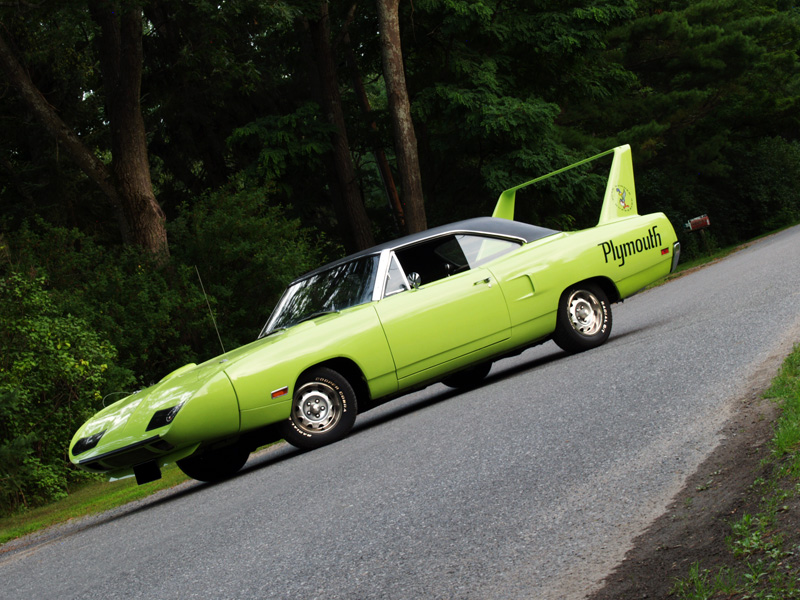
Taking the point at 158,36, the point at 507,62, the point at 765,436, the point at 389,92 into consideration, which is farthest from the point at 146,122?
the point at 765,436

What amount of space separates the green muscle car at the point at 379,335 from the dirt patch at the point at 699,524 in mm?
3792

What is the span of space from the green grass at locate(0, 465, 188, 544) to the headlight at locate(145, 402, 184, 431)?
2.10m

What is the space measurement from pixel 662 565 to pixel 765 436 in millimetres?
1766

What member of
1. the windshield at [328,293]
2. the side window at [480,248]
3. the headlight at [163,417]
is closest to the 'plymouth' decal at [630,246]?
the side window at [480,248]

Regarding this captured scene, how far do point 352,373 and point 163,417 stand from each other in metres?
1.79

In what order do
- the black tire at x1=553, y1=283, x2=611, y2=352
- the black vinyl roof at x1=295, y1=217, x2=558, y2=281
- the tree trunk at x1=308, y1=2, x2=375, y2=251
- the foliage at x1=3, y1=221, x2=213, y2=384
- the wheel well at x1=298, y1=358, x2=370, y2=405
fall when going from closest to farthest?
the wheel well at x1=298, y1=358, x2=370, y2=405 < the black vinyl roof at x1=295, y1=217, x2=558, y2=281 < the black tire at x1=553, y1=283, x2=611, y2=352 < the foliage at x1=3, y1=221, x2=213, y2=384 < the tree trunk at x1=308, y1=2, x2=375, y2=251

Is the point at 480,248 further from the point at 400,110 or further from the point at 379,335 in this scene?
the point at 400,110

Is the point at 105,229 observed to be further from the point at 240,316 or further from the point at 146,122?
the point at 240,316

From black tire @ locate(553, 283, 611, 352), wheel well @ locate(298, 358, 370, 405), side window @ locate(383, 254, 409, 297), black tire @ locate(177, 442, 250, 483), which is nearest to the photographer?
wheel well @ locate(298, 358, 370, 405)

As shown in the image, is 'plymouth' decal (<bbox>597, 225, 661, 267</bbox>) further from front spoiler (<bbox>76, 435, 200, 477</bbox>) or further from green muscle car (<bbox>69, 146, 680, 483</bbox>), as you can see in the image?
front spoiler (<bbox>76, 435, 200, 477</bbox>)

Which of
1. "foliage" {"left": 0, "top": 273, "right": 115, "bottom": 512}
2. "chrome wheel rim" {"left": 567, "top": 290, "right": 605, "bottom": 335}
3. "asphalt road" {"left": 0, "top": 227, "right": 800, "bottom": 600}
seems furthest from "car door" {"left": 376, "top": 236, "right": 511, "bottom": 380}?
"foliage" {"left": 0, "top": 273, "right": 115, "bottom": 512}

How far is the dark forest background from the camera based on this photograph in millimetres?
16125

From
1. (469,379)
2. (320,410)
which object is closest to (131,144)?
(469,379)

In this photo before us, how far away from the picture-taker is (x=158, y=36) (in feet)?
85.1
